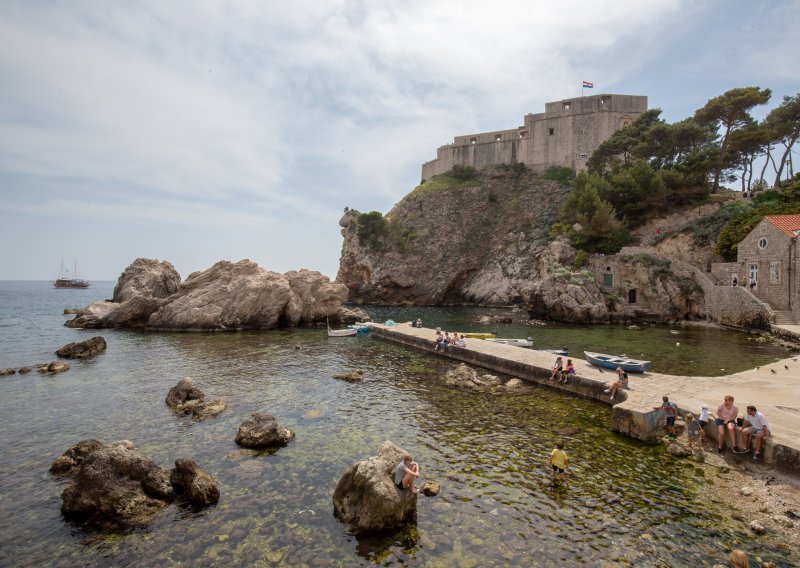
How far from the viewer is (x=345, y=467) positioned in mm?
11000

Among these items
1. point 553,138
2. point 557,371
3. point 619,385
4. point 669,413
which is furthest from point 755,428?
point 553,138

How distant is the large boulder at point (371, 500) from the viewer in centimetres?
831

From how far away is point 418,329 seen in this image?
33781mm

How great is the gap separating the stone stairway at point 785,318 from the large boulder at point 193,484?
1499 inches

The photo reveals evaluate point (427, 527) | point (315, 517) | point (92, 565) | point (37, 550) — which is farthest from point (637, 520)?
point (37, 550)

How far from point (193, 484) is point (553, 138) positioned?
75.4m

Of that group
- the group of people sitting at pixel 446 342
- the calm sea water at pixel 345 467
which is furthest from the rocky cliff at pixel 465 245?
the calm sea water at pixel 345 467

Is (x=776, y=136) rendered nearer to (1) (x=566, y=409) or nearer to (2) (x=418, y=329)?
(2) (x=418, y=329)

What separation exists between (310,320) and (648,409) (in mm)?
33941

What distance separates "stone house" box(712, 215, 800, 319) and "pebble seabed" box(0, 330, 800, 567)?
85.6ft

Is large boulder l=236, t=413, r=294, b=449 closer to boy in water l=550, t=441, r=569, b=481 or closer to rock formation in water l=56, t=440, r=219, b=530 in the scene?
rock formation in water l=56, t=440, r=219, b=530

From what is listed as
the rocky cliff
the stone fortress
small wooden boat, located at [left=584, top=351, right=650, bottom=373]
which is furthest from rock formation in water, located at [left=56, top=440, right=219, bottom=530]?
the stone fortress

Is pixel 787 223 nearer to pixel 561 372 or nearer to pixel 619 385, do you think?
→ pixel 561 372

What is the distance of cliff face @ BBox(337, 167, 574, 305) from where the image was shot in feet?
215
